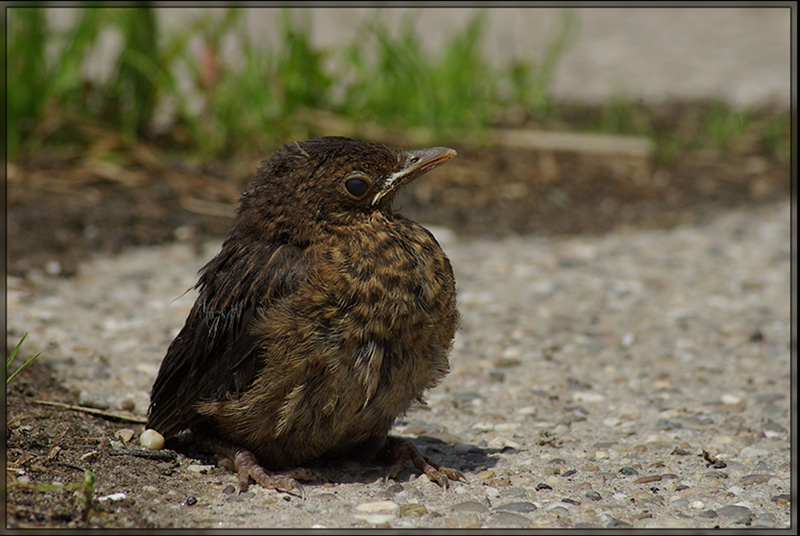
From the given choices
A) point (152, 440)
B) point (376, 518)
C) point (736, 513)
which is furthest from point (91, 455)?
point (736, 513)

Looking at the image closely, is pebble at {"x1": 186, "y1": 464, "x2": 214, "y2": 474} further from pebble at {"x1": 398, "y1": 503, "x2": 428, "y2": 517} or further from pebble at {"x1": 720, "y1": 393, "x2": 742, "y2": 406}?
pebble at {"x1": 720, "y1": 393, "x2": 742, "y2": 406}

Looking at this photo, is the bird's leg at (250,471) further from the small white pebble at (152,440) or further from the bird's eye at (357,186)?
the bird's eye at (357,186)

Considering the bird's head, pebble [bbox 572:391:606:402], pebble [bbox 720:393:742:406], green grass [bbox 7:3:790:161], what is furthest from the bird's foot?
green grass [bbox 7:3:790:161]

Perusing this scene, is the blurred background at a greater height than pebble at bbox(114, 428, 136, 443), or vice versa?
the blurred background

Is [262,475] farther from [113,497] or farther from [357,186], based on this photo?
[357,186]

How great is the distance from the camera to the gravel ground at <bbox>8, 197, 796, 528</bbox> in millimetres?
3436

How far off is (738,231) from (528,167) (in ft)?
5.53

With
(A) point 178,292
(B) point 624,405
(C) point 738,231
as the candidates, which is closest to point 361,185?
(B) point 624,405

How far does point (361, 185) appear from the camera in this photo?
3707 mm

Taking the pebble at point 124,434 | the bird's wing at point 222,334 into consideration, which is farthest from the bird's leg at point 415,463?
the pebble at point 124,434

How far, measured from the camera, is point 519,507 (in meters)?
3.41

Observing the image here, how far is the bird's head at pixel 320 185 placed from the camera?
3.66 metres

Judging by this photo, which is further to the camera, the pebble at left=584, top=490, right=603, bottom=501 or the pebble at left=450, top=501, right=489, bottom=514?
the pebble at left=584, top=490, right=603, bottom=501

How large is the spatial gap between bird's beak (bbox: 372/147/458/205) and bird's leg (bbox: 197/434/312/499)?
3.35ft
